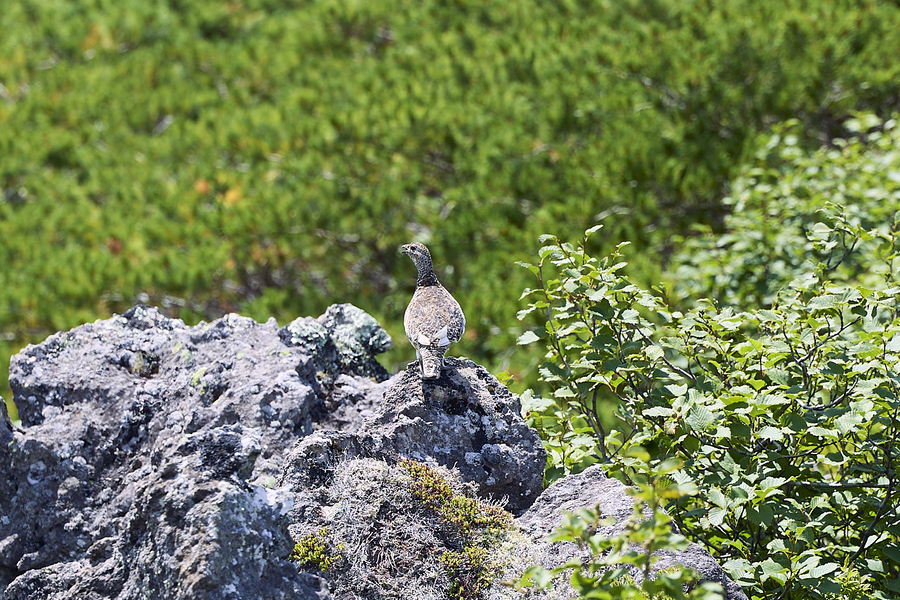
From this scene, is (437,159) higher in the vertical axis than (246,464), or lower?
lower

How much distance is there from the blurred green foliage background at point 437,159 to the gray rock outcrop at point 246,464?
9.21ft

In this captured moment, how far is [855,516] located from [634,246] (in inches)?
157

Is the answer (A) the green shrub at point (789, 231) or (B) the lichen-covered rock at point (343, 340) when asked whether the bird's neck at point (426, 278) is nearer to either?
(B) the lichen-covered rock at point (343, 340)

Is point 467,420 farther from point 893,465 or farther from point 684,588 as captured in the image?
point 893,465

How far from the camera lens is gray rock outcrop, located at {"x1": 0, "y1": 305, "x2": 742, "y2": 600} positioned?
2.82 meters

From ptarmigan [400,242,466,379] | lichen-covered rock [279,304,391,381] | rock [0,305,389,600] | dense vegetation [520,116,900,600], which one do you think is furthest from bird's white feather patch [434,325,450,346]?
lichen-covered rock [279,304,391,381]

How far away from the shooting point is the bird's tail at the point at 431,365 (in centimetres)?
353

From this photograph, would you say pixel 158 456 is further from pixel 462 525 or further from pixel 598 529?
pixel 598 529

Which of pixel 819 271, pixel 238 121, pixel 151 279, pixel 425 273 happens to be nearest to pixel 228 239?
pixel 151 279

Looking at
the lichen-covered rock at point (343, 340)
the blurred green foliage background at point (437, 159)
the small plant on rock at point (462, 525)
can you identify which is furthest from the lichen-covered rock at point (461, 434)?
the blurred green foliage background at point (437, 159)

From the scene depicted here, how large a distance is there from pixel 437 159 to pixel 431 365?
5.71 m

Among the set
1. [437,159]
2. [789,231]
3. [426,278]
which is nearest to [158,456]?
[426,278]

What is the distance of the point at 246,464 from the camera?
9.57ft

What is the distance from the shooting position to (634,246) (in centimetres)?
736
